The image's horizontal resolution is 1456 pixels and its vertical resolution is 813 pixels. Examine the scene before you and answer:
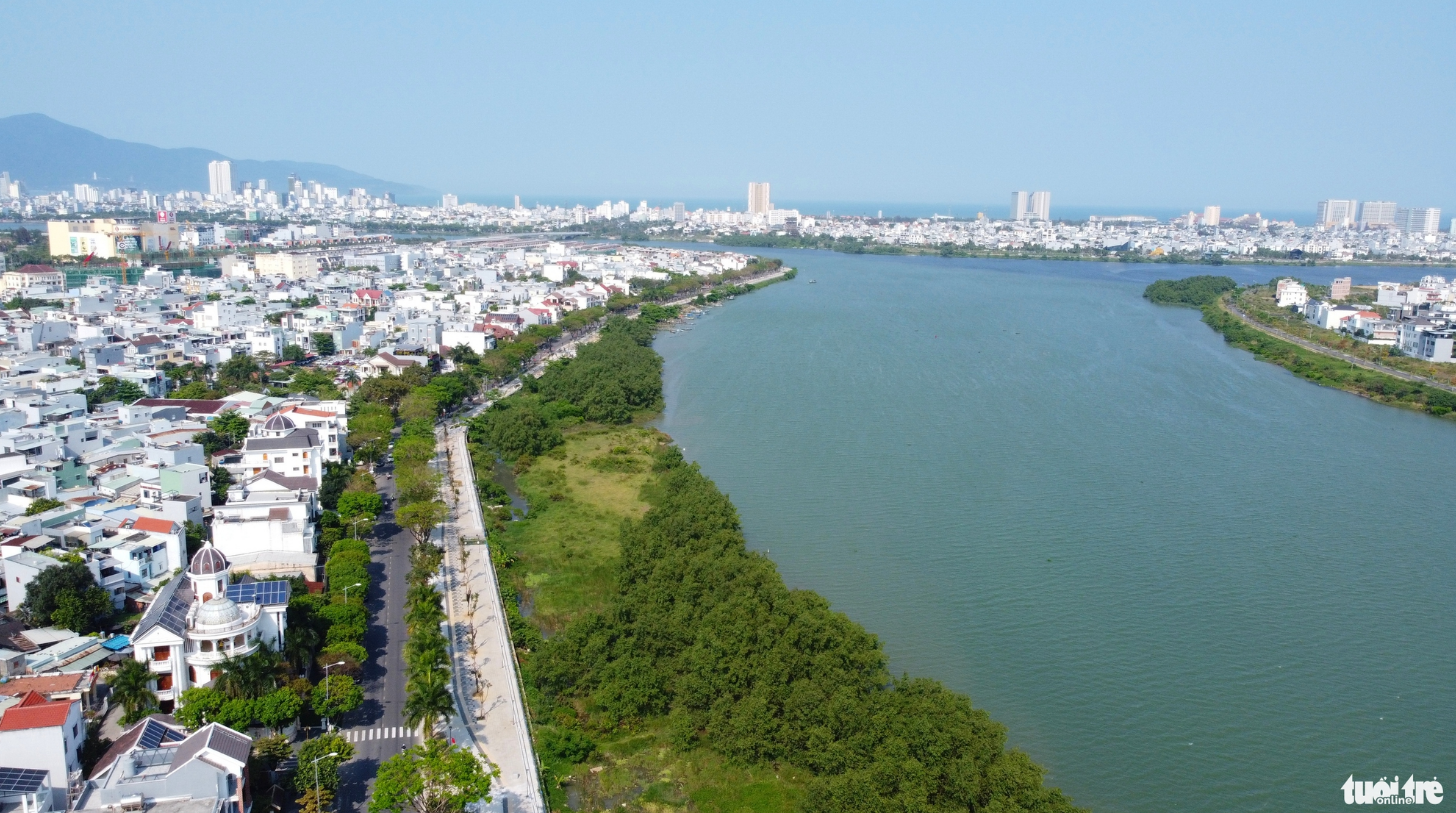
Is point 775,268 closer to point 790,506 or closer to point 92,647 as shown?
point 790,506

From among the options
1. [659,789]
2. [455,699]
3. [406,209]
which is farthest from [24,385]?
[406,209]

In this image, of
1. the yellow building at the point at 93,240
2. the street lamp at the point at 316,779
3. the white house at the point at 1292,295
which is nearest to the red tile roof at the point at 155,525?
the street lamp at the point at 316,779

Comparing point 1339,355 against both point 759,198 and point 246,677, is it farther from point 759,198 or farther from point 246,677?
point 759,198

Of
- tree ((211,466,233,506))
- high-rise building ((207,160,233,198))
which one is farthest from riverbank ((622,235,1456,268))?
high-rise building ((207,160,233,198))

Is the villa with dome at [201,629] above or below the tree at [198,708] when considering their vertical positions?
above

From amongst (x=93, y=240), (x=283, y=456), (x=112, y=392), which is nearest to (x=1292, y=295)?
(x=283, y=456)

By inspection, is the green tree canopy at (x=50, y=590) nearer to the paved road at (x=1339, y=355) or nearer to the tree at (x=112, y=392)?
the tree at (x=112, y=392)
